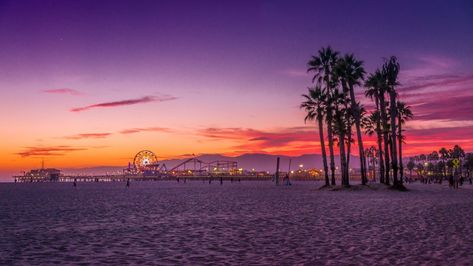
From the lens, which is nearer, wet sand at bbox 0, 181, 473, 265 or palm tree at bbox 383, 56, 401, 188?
wet sand at bbox 0, 181, 473, 265

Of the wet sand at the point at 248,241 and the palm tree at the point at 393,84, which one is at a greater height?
the palm tree at the point at 393,84

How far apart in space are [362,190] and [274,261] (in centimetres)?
4694

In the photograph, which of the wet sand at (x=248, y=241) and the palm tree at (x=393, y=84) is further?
the palm tree at (x=393, y=84)

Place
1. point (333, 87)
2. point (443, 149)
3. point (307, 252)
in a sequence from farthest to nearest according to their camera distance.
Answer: point (443, 149), point (333, 87), point (307, 252)

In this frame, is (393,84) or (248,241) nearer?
(248,241)

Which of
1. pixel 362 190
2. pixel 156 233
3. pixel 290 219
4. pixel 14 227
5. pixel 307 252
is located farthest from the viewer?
pixel 362 190

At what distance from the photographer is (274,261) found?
39.4 feet

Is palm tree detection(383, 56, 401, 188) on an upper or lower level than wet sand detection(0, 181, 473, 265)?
upper

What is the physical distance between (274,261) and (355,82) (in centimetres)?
5038

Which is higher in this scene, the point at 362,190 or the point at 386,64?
the point at 386,64

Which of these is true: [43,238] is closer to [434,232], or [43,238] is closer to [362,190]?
[434,232]

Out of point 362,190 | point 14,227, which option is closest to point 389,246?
point 14,227

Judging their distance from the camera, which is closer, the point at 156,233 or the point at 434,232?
the point at 434,232

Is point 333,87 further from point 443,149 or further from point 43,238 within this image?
point 443,149
